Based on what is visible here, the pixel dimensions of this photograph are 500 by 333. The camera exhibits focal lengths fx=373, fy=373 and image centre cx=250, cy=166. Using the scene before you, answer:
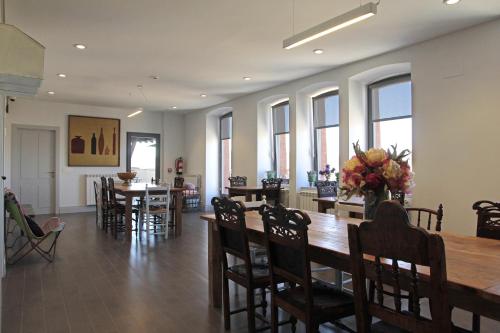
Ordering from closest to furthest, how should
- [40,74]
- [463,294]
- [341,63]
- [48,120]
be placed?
[463,294] < [40,74] < [341,63] < [48,120]

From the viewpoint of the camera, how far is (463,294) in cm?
142

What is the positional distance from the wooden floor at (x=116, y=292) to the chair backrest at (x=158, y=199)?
0.70 m

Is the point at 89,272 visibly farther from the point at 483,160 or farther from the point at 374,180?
the point at 483,160

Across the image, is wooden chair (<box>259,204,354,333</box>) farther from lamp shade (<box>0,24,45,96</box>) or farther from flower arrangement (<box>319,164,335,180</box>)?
flower arrangement (<box>319,164,335,180</box>)

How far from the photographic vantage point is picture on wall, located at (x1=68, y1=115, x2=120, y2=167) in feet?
30.5

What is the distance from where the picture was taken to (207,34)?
14.6 feet

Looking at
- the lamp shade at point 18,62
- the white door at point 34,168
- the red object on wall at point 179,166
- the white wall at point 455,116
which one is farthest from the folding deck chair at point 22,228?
the red object on wall at point 179,166

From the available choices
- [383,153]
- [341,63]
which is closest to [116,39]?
[341,63]

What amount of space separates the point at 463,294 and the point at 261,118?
22.3 ft

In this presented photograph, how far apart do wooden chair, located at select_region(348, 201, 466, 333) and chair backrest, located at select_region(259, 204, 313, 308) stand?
32 centimetres

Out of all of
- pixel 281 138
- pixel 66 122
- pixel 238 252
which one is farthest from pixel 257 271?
pixel 66 122

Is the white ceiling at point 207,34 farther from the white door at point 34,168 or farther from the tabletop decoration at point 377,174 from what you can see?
the white door at point 34,168

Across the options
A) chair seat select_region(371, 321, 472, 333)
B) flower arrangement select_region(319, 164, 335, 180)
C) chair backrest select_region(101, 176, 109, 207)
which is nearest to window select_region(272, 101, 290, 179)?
flower arrangement select_region(319, 164, 335, 180)

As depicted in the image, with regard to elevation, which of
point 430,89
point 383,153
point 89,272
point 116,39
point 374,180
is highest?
point 116,39
